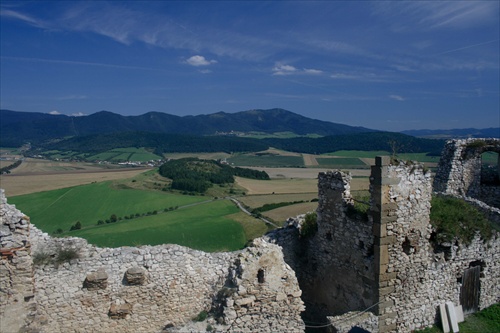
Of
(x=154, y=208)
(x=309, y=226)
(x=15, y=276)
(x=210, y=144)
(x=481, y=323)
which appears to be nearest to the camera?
(x=15, y=276)

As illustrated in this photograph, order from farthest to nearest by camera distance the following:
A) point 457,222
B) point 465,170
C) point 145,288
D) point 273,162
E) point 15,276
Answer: point 273,162, point 465,170, point 457,222, point 145,288, point 15,276

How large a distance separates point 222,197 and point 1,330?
4745 centimetres

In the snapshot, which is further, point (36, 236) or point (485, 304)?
point (485, 304)

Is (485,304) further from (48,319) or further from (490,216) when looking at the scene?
(48,319)

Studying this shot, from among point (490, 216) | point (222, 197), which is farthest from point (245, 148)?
point (490, 216)

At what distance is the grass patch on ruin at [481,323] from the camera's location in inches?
431

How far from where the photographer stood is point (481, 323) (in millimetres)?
11414

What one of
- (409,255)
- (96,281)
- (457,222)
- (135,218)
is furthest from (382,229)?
(135,218)

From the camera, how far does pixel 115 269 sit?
9.85 m

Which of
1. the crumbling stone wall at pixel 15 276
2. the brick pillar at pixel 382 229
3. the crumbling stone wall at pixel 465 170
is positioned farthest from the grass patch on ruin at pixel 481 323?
→ the crumbling stone wall at pixel 15 276

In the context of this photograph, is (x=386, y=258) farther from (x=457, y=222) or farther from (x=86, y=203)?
(x=86, y=203)

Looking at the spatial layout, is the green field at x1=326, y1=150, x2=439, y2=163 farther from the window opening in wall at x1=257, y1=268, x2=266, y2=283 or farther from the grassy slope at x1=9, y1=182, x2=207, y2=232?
the grassy slope at x1=9, y1=182, x2=207, y2=232

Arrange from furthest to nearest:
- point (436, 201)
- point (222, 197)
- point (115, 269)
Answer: point (222, 197), point (436, 201), point (115, 269)

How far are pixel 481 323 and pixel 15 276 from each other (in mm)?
12538
